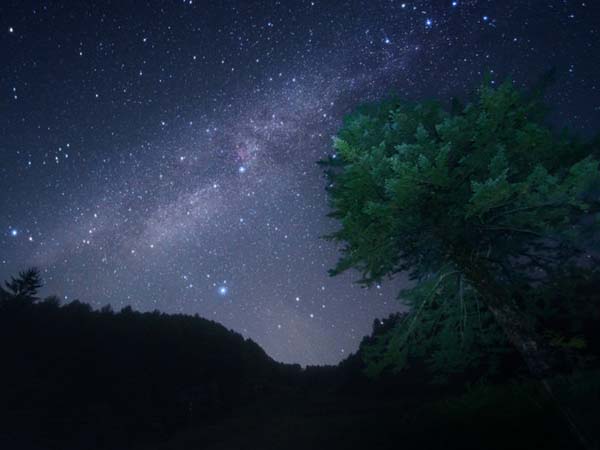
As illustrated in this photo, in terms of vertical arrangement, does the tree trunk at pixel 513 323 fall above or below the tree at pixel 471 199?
below

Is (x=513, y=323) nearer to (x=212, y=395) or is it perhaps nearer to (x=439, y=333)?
(x=439, y=333)

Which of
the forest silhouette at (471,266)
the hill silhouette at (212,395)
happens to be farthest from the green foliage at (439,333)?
the hill silhouette at (212,395)

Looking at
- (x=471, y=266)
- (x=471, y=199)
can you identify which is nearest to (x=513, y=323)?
(x=471, y=266)

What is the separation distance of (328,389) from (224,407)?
28.0ft

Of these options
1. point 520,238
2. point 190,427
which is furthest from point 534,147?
point 190,427

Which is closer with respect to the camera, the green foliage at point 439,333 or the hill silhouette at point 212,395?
the hill silhouette at point 212,395

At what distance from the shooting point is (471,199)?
7.17 meters

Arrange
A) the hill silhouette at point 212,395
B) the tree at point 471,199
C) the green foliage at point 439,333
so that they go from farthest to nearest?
the green foliage at point 439,333 < the tree at point 471,199 < the hill silhouette at point 212,395

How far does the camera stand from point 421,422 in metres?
7.38

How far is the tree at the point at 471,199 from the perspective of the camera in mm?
7414

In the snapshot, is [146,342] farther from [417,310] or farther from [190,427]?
[417,310]

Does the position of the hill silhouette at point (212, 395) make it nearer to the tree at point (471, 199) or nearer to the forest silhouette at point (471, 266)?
the forest silhouette at point (471, 266)

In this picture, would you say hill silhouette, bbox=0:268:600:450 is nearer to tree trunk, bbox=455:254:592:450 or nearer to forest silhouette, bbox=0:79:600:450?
forest silhouette, bbox=0:79:600:450

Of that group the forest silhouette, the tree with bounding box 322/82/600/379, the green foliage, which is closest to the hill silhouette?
the forest silhouette
